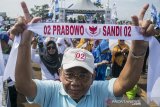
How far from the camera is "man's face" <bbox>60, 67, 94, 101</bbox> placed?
2684 mm

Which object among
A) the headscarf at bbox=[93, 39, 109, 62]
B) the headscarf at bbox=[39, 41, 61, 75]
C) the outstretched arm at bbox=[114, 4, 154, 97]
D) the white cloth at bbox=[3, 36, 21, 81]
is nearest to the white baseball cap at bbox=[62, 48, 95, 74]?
the outstretched arm at bbox=[114, 4, 154, 97]

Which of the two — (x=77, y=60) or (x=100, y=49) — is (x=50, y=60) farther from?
(x=77, y=60)

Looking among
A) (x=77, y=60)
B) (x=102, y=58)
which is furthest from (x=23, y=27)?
(x=102, y=58)

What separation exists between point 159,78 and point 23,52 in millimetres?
1124

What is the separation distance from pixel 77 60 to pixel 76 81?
0.49 feet

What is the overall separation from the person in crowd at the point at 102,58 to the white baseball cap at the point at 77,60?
5131mm

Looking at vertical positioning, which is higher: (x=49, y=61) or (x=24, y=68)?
(x=24, y=68)

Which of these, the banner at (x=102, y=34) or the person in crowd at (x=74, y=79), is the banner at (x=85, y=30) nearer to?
the banner at (x=102, y=34)

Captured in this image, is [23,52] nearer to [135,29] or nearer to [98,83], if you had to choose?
[98,83]

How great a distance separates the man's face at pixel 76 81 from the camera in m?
2.68

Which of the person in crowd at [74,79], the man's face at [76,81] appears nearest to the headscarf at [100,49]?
the person in crowd at [74,79]

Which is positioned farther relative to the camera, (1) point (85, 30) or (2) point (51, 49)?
(2) point (51, 49)

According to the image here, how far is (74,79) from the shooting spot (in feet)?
8.84

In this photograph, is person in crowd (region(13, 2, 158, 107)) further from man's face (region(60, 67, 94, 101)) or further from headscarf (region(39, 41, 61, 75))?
headscarf (region(39, 41, 61, 75))
